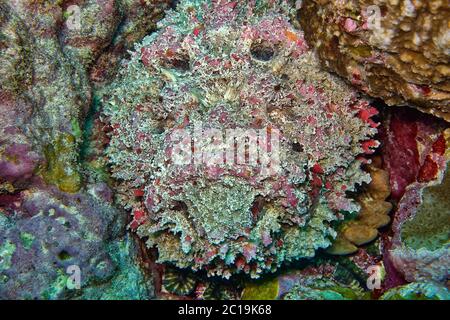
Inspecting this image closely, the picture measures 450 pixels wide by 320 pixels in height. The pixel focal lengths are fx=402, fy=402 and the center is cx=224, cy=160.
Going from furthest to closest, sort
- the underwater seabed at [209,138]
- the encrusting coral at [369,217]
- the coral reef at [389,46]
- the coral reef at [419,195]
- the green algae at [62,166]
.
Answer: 1. the encrusting coral at [369,217]
2. the coral reef at [419,195]
3. the green algae at [62,166]
4. the underwater seabed at [209,138]
5. the coral reef at [389,46]

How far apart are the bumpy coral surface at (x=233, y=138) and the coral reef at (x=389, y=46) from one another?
12.5 inches

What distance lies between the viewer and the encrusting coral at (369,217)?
402cm

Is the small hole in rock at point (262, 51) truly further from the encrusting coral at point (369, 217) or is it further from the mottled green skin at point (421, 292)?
the mottled green skin at point (421, 292)

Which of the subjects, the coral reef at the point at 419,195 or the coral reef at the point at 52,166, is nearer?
the coral reef at the point at 52,166

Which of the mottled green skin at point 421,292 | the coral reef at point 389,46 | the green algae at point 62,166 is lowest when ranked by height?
the mottled green skin at point 421,292

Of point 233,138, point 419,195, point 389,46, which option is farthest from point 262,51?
point 419,195

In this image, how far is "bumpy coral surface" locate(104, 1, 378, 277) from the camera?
2.88 m

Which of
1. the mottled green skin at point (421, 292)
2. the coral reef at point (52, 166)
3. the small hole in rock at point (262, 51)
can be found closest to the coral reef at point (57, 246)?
the coral reef at point (52, 166)

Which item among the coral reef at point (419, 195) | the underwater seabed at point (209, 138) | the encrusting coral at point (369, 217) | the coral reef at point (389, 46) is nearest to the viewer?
the coral reef at point (389, 46)

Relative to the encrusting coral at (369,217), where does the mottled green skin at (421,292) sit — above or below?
below

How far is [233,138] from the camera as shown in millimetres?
2832

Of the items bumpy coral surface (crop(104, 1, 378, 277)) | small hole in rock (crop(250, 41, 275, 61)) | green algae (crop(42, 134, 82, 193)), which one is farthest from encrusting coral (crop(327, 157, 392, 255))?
green algae (crop(42, 134, 82, 193))

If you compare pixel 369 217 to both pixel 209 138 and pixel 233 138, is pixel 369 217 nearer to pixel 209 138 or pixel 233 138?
pixel 233 138

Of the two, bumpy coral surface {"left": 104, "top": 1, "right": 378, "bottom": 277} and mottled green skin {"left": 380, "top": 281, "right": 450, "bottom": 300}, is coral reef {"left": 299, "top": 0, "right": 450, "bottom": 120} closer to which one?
bumpy coral surface {"left": 104, "top": 1, "right": 378, "bottom": 277}
